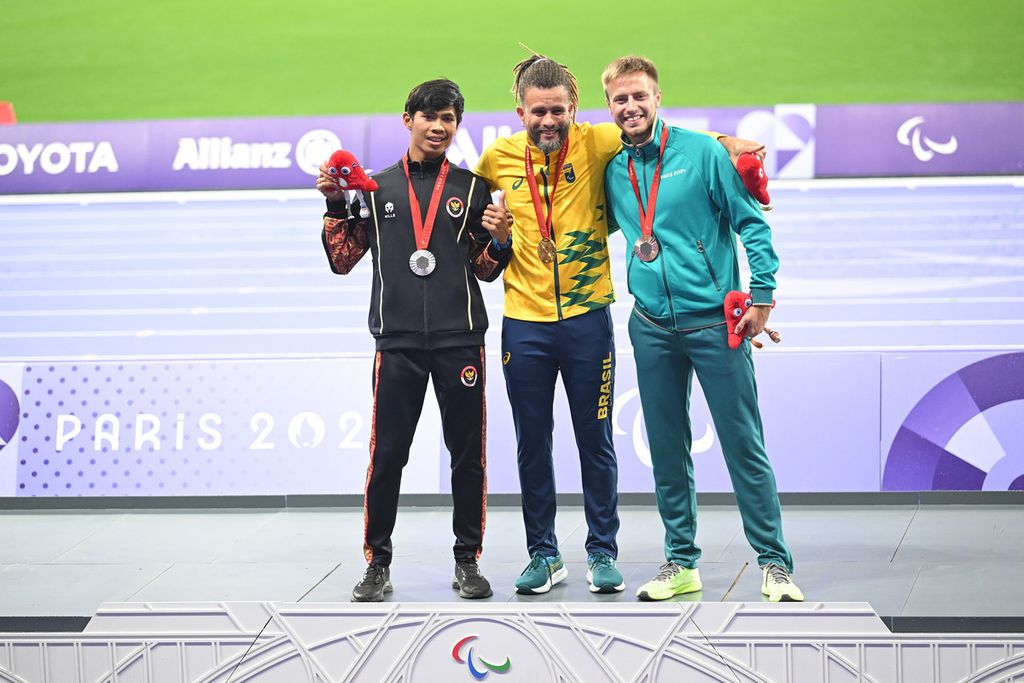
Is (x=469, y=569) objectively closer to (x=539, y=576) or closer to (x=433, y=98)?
(x=539, y=576)

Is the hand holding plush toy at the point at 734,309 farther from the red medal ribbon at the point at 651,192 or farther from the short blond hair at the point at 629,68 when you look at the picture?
the short blond hair at the point at 629,68

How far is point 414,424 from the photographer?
153 inches

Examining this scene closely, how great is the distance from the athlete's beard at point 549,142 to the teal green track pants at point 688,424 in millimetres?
590

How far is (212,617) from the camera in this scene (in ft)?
11.9

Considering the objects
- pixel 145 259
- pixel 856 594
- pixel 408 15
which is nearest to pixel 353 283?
pixel 145 259

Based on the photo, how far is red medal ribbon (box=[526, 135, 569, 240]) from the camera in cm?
381

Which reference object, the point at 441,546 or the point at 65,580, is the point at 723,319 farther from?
the point at 65,580

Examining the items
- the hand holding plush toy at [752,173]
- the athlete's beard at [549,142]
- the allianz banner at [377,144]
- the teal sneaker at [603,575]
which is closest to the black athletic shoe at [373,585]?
the teal sneaker at [603,575]

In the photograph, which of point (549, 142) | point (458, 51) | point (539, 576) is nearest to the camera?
point (549, 142)

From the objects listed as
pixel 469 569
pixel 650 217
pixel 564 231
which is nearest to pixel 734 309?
pixel 650 217

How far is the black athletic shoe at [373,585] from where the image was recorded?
3832 millimetres

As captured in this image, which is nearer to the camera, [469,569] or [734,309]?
[734,309]

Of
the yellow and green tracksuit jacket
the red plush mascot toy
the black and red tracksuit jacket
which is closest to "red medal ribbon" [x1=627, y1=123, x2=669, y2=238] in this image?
the yellow and green tracksuit jacket

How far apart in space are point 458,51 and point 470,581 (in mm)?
3233
